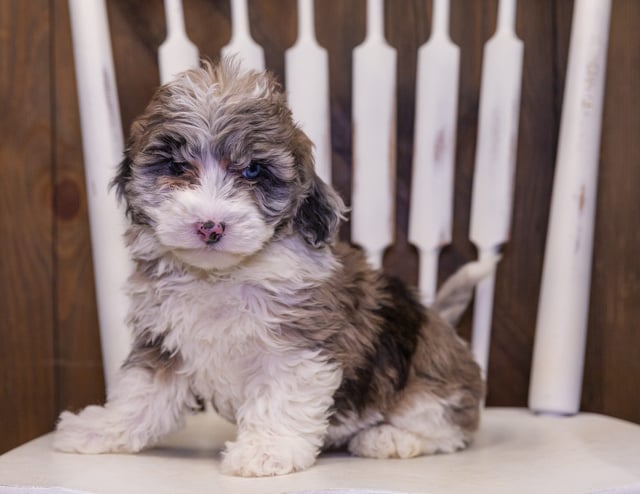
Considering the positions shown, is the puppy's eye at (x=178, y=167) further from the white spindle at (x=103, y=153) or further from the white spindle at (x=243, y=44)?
the white spindle at (x=243, y=44)

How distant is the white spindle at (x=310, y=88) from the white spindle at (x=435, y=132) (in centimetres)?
16

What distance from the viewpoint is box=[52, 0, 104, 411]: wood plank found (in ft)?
5.89

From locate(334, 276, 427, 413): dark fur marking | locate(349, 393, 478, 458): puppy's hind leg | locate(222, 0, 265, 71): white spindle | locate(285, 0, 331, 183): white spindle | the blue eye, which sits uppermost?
locate(222, 0, 265, 71): white spindle

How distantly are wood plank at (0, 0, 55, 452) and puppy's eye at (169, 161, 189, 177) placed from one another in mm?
717

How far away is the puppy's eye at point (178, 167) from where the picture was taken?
3.80 feet

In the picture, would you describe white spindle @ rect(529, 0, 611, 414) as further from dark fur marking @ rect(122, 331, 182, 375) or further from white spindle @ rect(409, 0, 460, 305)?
dark fur marking @ rect(122, 331, 182, 375)

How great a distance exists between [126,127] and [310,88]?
15.9 inches

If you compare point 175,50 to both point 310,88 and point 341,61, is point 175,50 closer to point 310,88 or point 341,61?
point 310,88

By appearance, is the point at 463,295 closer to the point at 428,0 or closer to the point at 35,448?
the point at 428,0

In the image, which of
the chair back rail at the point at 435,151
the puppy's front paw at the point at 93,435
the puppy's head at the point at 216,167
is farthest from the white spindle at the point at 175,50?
the puppy's front paw at the point at 93,435

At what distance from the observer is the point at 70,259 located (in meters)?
1.83

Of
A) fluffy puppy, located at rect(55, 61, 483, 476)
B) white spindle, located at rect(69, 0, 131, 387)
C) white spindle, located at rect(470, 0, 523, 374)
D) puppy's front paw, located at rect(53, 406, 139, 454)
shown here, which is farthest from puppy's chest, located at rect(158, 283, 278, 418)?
white spindle, located at rect(470, 0, 523, 374)

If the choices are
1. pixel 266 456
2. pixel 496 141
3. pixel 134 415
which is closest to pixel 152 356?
pixel 134 415

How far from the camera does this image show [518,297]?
1841 mm
